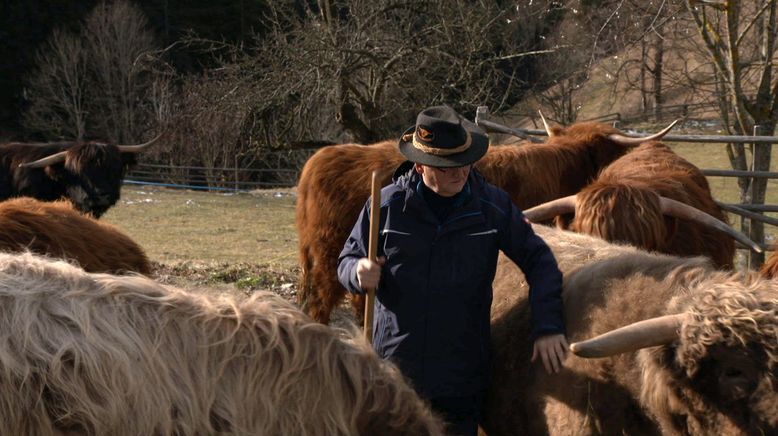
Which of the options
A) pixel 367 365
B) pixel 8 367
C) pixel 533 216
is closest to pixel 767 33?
pixel 533 216

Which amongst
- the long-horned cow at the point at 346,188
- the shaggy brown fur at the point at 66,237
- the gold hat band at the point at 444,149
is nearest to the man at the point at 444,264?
the gold hat band at the point at 444,149

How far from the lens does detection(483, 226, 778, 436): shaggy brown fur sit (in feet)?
8.80

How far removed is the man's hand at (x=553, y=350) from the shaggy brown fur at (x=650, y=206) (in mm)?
2329

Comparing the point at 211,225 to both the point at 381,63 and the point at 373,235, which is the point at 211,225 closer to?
the point at 381,63

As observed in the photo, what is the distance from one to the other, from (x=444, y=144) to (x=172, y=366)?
1620 mm

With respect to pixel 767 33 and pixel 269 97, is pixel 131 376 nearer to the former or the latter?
pixel 767 33

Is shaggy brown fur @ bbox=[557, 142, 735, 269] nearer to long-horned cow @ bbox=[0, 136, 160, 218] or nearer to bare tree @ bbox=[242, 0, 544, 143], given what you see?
long-horned cow @ bbox=[0, 136, 160, 218]

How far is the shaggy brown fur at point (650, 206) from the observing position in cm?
562

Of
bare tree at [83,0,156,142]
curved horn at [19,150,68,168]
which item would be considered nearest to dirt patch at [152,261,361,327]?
curved horn at [19,150,68,168]

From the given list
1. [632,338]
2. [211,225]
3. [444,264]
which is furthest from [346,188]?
[211,225]

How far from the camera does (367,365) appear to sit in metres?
2.49

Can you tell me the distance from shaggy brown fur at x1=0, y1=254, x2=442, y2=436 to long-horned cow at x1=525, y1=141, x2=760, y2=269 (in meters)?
3.35

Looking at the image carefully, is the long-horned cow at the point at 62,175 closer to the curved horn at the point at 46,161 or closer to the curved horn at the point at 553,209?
the curved horn at the point at 46,161

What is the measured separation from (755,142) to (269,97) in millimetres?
9946
